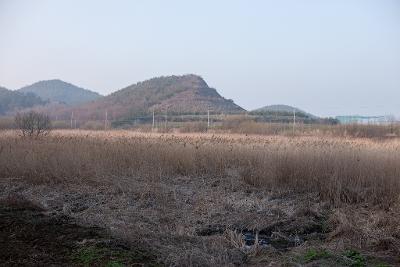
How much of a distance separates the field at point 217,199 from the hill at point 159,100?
43.8 m

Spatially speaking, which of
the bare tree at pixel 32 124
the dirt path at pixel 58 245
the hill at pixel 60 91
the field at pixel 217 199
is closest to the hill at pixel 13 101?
the hill at pixel 60 91

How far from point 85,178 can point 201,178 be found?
240cm

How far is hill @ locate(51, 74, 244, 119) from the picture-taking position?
5819cm

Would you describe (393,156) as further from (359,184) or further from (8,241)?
(8,241)

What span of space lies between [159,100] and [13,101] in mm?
25821

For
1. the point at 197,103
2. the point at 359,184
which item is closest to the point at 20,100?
the point at 197,103

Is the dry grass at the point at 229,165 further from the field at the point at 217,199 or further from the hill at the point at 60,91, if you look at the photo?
the hill at the point at 60,91

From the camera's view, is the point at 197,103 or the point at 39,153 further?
the point at 197,103

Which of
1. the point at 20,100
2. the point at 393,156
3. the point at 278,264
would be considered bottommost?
the point at 278,264

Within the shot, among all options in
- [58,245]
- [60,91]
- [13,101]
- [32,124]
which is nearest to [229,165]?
[58,245]

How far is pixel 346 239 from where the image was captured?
615 centimetres

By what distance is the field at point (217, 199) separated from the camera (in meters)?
5.56

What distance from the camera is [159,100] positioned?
64062 mm

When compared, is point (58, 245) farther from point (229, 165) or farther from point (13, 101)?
point (13, 101)
